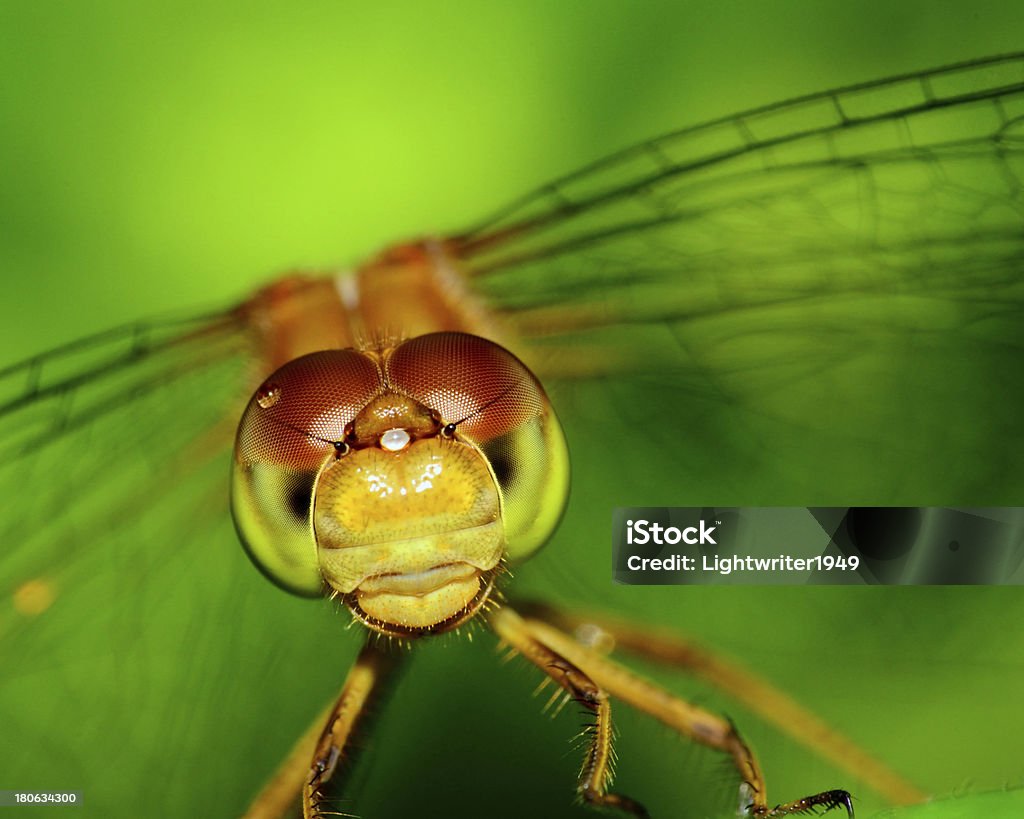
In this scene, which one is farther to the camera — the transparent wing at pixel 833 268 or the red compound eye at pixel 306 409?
the transparent wing at pixel 833 268

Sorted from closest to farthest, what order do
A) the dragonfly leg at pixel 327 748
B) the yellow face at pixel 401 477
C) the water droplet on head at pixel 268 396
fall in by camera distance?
the yellow face at pixel 401 477, the water droplet on head at pixel 268 396, the dragonfly leg at pixel 327 748

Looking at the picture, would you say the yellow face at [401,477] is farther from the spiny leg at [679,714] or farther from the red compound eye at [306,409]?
the spiny leg at [679,714]

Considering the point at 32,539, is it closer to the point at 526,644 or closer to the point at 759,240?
the point at 526,644

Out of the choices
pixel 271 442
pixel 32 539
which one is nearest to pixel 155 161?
pixel 32 539

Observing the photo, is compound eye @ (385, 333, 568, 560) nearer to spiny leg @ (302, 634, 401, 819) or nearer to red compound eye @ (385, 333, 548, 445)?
red compound eye @ (385, 333, 548, 445)

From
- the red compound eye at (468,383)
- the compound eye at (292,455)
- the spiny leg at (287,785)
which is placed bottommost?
the spiny leg at (287,785)

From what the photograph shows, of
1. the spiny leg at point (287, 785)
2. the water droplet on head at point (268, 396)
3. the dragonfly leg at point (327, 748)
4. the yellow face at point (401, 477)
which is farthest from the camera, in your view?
the spiny leg at point (287, 785)

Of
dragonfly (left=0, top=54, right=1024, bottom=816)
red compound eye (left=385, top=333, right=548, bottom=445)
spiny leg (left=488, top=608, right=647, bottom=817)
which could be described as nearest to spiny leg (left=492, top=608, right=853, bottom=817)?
spiny leg (left=488, top=608, right=647, bottom=817)

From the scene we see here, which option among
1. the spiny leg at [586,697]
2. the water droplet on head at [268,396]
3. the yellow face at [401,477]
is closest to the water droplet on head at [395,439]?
the yellow face at [401,477]
